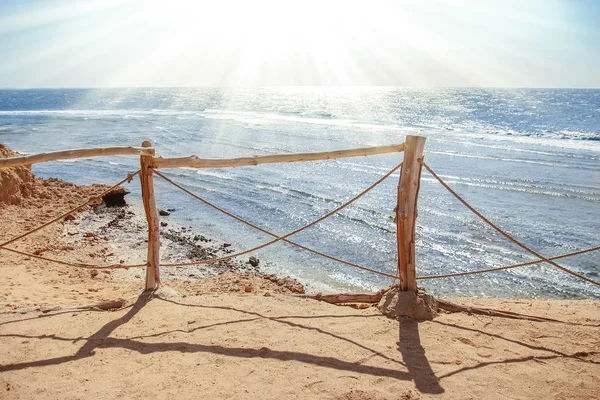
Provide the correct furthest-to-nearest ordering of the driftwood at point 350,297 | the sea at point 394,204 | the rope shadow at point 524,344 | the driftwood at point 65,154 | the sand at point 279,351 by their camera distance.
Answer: the sea at point 394,204
the driftwood at point 350,297
the driftwood at point 65,154
the rope shadow at point 524,344
the sand at point 279,351

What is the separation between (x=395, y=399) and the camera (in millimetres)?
2920

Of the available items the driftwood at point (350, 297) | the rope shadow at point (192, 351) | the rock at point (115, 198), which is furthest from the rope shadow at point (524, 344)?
the rock at point (115, 198)

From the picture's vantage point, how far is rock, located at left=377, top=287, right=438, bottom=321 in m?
4.12

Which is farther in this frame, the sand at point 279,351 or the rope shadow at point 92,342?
the rope shadow at point 92,342

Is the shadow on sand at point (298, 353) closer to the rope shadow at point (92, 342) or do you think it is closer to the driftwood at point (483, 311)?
the rope shadow at point (92, 342)

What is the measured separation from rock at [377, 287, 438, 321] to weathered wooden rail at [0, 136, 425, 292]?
95 mm

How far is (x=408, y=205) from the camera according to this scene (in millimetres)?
4102

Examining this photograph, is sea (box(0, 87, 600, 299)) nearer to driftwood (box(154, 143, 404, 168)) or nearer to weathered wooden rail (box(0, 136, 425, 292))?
weathered wooden rail (box(0, 136, 425, 292))

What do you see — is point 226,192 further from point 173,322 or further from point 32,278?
point 173,322

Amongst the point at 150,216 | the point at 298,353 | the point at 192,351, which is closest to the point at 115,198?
the point at 150,216

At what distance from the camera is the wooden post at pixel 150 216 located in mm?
4477

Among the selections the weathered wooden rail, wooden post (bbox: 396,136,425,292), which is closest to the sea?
wooden post (bbox: 396,136,425,292)

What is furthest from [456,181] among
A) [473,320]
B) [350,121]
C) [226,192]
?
[350,121]

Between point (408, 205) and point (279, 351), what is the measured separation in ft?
5.83
